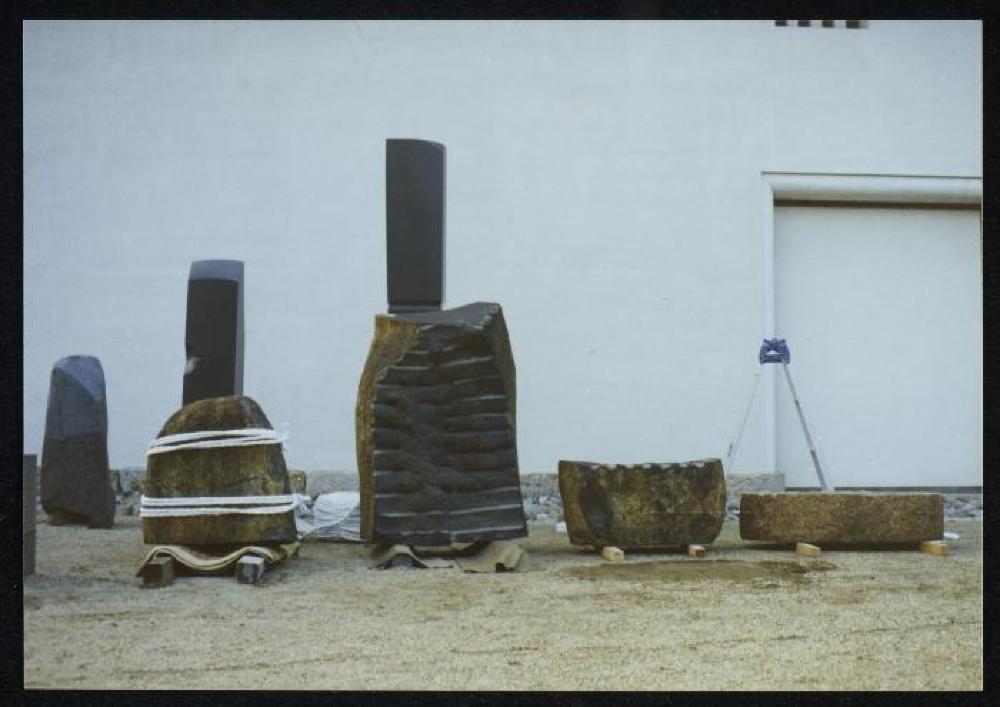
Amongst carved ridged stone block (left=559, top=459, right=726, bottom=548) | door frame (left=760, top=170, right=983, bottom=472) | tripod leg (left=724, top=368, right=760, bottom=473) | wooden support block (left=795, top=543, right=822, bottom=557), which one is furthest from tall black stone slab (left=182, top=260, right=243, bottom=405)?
door frame (left=760, top=170, right=983, bottom=472)

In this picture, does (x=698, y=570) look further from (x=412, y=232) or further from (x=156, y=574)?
(x=156, y=574)

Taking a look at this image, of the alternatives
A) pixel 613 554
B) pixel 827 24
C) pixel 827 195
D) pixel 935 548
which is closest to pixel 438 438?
pixel 613 554

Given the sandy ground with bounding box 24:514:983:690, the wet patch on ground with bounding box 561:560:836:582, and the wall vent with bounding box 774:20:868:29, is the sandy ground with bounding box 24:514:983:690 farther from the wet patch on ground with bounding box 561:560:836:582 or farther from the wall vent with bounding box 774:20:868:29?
the wall vent with bounding box 774:20:868:29

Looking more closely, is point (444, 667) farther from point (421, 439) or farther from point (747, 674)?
point (421, 439)

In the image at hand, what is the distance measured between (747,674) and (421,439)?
1.93 metres

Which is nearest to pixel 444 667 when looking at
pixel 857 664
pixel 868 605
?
pixel 857 664

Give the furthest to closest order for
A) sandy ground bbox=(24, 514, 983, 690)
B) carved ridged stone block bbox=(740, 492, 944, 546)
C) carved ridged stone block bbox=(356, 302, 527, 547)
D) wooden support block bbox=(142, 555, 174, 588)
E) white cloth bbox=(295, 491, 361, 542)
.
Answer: white cloth bbox=(295, 491, 361, 542), carved ridged stone block bbox=(740, 492, 944, 546), carved ridged stone block bbox=(356, 302, 527, 547), wooden support block bbox=(142, 555, 174, 588), sandy ground bbox=(24, 514, 983, 690)

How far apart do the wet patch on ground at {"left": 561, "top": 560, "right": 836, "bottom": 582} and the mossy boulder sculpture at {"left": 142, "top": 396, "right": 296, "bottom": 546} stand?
41.1 inches

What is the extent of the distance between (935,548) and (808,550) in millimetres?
493

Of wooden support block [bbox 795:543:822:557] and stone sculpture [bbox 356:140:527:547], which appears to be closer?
stone sculpture [bbox 356:140:527:547]

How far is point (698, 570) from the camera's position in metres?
3.89

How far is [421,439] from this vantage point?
409cm

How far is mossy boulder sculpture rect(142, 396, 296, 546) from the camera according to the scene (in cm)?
370

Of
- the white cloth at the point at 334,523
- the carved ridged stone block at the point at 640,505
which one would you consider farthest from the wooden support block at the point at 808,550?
the white cloth at the point at 334,523
